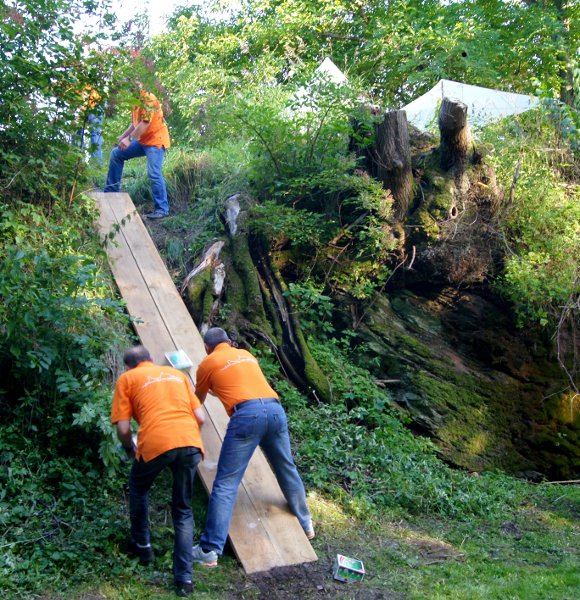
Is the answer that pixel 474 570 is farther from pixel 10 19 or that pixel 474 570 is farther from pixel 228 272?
pixel 10 19

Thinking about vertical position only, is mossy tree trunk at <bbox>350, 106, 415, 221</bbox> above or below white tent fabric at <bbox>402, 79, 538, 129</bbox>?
below

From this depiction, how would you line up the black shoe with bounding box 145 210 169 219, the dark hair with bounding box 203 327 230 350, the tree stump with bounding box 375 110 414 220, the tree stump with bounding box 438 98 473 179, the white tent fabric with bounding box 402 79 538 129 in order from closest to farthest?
the dark hair with bounding box 203 327 230 350
the tree stump with bounding box 438 98 473 179
the tree stump with bounding box 375 110 414 220
the black shoe with bounding box 145 210 169 219
the white tent fabric with bounding box 402 79 538 129

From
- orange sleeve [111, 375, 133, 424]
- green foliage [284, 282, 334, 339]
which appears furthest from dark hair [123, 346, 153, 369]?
green foliage [284, 282, 334, 339]

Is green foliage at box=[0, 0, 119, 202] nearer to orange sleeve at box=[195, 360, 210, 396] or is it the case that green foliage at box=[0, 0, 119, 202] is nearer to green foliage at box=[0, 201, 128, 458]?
green foliage at box=[0, 201, 128, 458]

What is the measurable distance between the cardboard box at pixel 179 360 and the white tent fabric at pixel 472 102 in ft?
28.0

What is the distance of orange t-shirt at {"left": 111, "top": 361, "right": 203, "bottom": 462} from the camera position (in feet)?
15.9

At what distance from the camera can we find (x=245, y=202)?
10.0 metres

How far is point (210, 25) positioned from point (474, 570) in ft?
70.8

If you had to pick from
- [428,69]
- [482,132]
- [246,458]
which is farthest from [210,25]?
[246,458]

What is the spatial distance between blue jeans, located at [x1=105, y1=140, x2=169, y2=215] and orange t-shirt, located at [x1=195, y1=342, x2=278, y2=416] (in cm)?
503

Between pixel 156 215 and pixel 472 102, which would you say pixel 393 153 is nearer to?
pixel 156 215

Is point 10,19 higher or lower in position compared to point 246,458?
higher

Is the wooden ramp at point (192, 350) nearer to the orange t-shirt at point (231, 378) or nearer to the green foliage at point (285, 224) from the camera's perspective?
the orange t-shirt at point (231, 378)

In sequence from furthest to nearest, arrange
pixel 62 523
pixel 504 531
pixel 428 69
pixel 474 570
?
pixel 428 69
pixel 504 531
pixel 474 570
pixel 62 523
